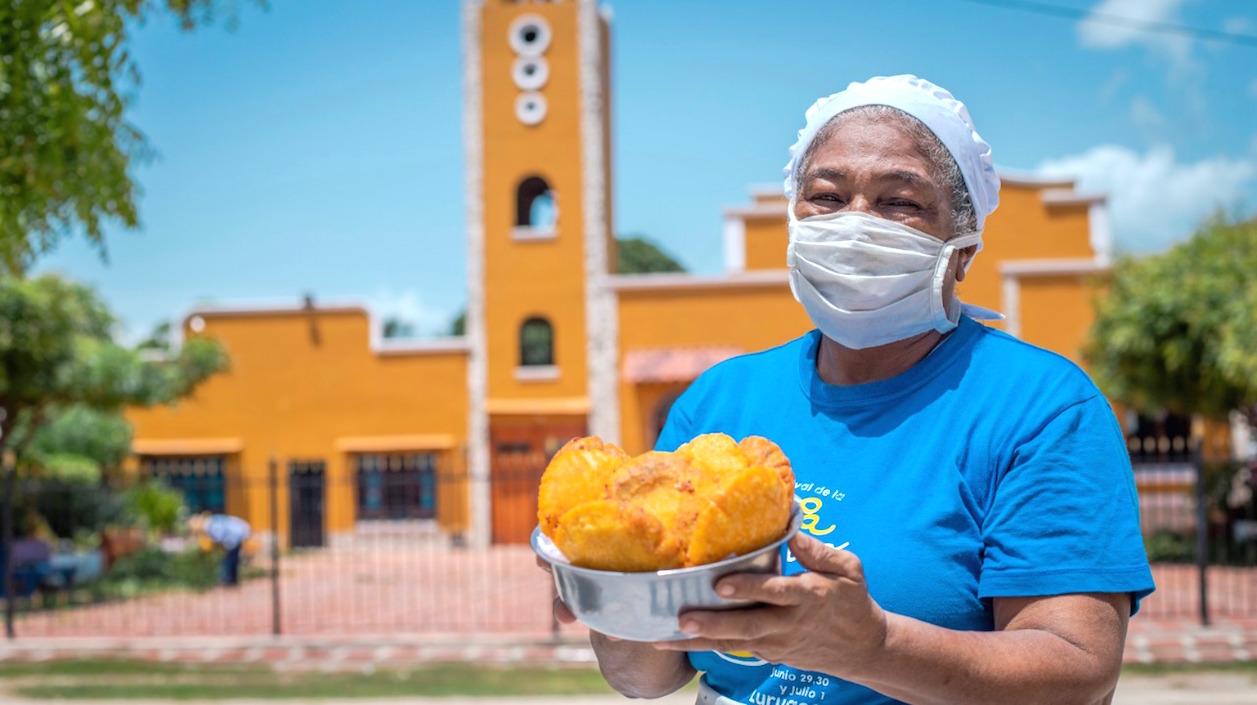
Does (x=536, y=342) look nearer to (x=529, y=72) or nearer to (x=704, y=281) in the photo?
(x=704, y=281)

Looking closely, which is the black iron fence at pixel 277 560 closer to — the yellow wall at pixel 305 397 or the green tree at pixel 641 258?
the yellow wall at pixel 305 397

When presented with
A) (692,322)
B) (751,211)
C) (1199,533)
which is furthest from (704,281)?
(1199,533)

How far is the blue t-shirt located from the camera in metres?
1.50

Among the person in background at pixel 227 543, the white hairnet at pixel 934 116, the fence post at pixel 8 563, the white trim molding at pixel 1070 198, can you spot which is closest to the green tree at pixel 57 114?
the white hairnet at pixel 934 116

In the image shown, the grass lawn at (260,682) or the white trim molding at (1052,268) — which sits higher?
the white trim molding at (1052,268)

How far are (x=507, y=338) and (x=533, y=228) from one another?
244 centimetres

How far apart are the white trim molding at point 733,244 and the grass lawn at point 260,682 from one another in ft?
50.9

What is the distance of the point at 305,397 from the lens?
24.8m

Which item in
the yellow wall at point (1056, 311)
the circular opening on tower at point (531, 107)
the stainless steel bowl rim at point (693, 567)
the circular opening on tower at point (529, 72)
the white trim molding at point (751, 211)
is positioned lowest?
the stainless steel bowl rim at point (693, 567)

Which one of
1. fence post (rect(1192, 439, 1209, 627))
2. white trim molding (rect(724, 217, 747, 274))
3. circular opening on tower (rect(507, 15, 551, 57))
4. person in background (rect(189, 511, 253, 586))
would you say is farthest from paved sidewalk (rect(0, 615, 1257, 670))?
circular opening on tower (rect(507, 15, 551, 57))

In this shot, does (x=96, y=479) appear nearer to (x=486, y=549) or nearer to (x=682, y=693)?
(x=486, y=549)

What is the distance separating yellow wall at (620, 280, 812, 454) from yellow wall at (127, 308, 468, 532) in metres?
3.73

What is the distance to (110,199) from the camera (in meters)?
5.26

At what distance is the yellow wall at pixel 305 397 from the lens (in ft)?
80.6
